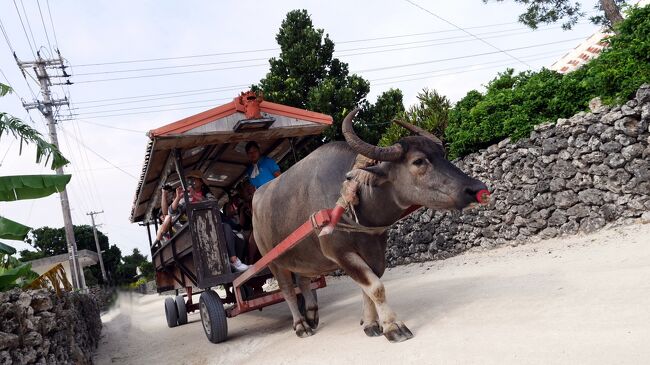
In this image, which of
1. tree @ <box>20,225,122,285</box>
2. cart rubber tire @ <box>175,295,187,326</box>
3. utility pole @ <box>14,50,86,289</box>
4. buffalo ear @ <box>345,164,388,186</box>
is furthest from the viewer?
tree @ <box>20,225,122,285</box>

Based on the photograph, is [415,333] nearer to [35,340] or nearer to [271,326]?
[35,340]

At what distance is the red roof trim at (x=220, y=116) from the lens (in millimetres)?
5144

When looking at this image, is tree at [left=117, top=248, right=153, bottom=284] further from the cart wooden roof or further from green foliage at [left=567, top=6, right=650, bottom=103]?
green foliage at [left=567, top=6, right=650, bottom=103]

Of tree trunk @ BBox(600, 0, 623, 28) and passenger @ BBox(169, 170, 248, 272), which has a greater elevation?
tree trunk @ BBox(600, 0, 623, 28)

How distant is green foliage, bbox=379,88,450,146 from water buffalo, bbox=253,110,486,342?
526cm

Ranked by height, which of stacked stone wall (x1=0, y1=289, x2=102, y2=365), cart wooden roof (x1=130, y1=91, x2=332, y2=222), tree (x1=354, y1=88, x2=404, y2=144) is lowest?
stacked stone wall (x1=0, y1=289, x2=102, y2=365)

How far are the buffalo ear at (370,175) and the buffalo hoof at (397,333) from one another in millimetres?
958

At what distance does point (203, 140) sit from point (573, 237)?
4938mm

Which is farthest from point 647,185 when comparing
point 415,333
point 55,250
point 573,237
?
point 55,250

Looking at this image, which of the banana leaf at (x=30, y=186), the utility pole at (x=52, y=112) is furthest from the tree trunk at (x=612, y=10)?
the utility pole at (x=52, y=112)

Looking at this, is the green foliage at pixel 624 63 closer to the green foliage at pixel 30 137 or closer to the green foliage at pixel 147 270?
the green foliage at pixel 30 137

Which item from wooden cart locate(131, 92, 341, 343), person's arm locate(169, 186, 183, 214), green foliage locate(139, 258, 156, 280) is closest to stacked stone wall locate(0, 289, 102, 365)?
wooden cart locate(131, 92, 341, 343)

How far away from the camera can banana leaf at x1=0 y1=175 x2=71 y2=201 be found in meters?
4.70

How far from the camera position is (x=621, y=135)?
6410 mm
